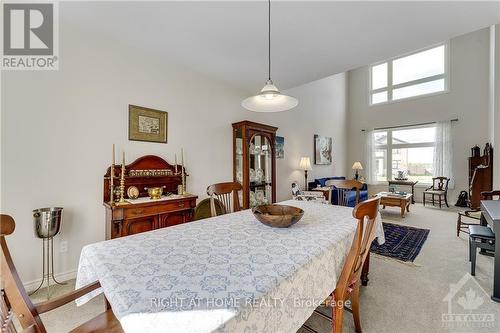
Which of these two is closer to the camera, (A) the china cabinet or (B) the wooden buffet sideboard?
(B) the wooden buffet sideboard

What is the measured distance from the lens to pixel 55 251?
2176 mm

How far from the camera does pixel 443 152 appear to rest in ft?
19.9

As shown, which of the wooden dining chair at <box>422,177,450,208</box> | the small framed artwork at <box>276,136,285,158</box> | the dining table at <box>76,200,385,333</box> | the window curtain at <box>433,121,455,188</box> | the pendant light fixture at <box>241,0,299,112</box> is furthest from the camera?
the window curtain at <box>433,121,455,188</box>

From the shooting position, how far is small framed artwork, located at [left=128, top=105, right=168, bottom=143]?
104 inches

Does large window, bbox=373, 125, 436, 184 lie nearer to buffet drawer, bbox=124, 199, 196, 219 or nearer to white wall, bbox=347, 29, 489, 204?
white wall, bbox=347, 29, 489, 204

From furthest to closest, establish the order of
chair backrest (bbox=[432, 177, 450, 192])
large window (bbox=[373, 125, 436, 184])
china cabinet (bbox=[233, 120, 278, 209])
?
large window (bbox=[373, 125, 436, 184]), chair backrest (bbox=[432, 177, 450, 192]), china cabinet (bbox=[233, 120, 278, 209])

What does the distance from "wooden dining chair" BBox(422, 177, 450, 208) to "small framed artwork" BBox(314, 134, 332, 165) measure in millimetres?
2697

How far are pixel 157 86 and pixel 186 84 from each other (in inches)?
17.8

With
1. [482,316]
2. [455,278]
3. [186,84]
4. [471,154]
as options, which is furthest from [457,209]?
[186,84]

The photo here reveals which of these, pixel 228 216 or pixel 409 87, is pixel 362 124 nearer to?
pixel 409 87

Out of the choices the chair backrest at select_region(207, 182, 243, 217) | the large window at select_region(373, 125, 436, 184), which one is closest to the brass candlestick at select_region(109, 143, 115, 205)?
the chair backrest at select_region(207, 182, 243, 217)

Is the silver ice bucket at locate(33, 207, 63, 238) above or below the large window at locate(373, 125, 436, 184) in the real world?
below

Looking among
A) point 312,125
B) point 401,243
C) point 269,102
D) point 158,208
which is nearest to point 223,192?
point 158,208

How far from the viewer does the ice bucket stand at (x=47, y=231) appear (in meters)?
1.90
